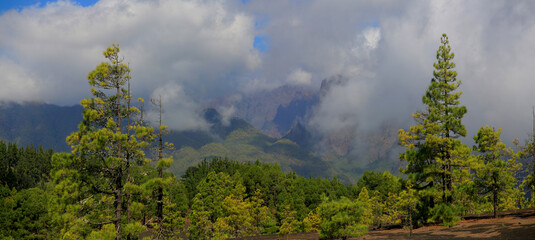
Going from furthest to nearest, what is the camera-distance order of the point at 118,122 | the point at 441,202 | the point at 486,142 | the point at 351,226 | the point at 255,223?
the point at 255,223
the point at 486,142
the point at 441,202
the point at 351,226
the point at 118,122

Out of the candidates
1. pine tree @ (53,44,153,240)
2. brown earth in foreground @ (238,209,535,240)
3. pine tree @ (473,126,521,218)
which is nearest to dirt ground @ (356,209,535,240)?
brown earth in foreground @ (238,209,535,240)

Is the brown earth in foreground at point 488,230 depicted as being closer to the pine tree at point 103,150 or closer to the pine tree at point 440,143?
the pine tree at point 440,143

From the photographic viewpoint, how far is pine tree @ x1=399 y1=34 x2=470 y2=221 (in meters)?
37.9

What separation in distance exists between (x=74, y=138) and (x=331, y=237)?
2521 cm

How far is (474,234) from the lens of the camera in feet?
101

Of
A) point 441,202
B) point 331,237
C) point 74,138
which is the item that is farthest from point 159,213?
point 441,202

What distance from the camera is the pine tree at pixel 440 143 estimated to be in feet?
124

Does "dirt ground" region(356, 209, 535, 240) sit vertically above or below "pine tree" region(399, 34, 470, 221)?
below

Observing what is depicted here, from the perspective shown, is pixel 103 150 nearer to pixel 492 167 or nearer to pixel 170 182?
pixel 170 182

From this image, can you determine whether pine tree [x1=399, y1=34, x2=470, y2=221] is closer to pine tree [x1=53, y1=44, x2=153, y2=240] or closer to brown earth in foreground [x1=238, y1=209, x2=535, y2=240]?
brown earth in foreground [x1=238, y1=209, x2=535, y2=240]

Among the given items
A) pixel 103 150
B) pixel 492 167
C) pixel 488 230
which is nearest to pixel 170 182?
pixel 103 150

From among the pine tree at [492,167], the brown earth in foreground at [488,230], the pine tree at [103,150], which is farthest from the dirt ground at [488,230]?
the pine tree at [103,150]

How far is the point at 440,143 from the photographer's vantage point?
37531 millimetres

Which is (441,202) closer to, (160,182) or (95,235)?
(160,182)
